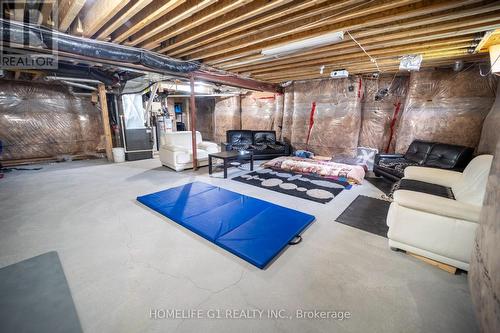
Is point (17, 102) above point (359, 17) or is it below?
below

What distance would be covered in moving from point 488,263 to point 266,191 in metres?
2.51

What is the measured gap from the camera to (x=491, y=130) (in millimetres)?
3287

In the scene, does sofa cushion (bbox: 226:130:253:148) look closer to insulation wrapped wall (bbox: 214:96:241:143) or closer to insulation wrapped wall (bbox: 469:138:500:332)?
insulation wrapped wall (bbox: 214:96:241:143)

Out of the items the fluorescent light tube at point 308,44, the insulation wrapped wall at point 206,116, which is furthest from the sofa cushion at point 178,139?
the insulation wrapped wall at point 206,116

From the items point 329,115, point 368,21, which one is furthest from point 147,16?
point 329,115

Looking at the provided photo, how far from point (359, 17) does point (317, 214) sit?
7.72 ft

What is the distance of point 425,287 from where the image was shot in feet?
5.03

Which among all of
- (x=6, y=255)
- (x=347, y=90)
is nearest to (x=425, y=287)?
(x=6, y=255)

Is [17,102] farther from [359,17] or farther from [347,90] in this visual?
[347,90]

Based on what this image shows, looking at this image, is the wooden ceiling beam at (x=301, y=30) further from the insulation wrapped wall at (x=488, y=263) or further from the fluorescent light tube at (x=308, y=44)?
the insulation wrapped wall at (x=488, y=263)

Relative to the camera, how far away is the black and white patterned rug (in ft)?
10.8

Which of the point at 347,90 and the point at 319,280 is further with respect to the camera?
the point at 347,90

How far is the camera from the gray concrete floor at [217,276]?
1277 millimetres

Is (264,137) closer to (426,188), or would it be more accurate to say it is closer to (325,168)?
(325,168)
